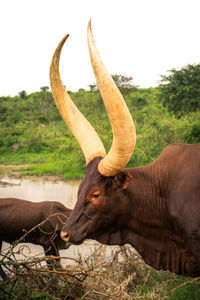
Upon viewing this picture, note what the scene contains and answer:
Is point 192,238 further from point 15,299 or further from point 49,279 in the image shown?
point 15,299

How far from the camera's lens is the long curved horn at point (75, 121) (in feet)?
8.74

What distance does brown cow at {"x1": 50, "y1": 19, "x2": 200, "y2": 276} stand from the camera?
2.22m

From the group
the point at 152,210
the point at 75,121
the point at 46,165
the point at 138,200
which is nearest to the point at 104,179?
the point at 138,200

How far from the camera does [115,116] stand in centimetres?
213

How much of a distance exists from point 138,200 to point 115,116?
0.81 m

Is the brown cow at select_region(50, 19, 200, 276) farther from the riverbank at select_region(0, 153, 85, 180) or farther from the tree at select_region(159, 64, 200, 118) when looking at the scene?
the tree at select_region(159, 64, 200, 118)

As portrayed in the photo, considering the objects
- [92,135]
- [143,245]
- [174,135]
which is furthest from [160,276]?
[174,135]

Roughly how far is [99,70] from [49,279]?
6.48 ft

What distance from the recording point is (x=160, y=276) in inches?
149

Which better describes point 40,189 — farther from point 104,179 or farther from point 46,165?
point 104,179

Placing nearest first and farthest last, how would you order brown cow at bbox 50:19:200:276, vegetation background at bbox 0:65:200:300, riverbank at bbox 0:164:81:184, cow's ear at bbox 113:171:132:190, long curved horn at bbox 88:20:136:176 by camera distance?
long curved horn at bbox 88:20:136:176, brown cow at bbox 50:19:200:276, cow's ear at bbox 113:171:132:190, vegetation background at bbox 0:65:200:300, riverbank at bbox 0:164:81:184

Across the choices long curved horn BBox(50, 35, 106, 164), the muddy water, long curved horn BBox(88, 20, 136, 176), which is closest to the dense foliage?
the muddy water

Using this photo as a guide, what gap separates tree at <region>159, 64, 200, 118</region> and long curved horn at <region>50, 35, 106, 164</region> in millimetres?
15201

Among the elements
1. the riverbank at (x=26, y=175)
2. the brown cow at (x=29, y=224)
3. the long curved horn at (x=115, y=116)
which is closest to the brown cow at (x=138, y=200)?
the long curved horn at (x=115, y=116)
